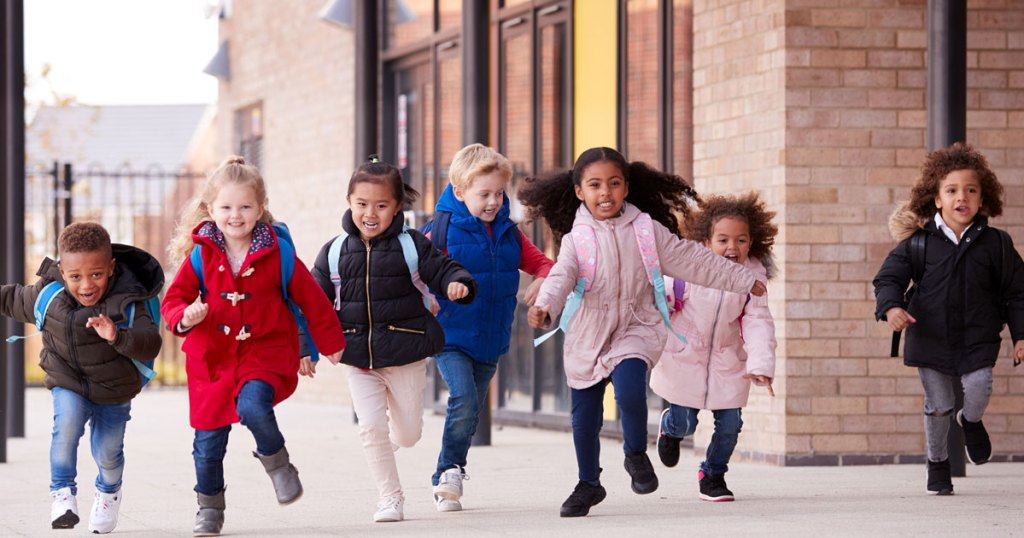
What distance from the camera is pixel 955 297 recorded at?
8.02m

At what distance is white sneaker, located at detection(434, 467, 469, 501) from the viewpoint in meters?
7.64

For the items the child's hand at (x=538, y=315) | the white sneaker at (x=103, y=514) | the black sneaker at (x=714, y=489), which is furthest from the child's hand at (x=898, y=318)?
the white sneaker at (x=103, y=514)

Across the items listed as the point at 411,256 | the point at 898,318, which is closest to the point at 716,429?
the point at 898,318

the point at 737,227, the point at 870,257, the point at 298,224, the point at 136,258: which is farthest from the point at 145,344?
the point at 298,224

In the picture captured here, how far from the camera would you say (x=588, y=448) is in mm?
7297

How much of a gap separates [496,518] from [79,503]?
85.9 inches

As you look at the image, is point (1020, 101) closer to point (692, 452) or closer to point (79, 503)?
point (692, 452)

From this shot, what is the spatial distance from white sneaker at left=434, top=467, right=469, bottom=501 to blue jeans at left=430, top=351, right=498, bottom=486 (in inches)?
2.1

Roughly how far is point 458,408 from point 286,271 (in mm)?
1192

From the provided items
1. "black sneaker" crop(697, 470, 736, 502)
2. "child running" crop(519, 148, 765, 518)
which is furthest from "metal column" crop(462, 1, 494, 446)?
"child running" crop(519, 148, 765, 518)

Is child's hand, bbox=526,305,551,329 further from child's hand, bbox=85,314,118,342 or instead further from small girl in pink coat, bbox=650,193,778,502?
child's hand, bbox=85,314,118,342

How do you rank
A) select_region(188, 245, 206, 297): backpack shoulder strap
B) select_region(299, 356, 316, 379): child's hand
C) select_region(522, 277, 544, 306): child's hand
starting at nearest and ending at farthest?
select_region(188, 245, 206, 297): backpack shoulder strap < select_region(299, 356, 316, 379): child's hand < select_region(522, 277, 544, 306): child's hand

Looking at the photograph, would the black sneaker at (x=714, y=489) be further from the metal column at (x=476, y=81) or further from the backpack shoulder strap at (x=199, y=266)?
the metal column at (x=476, y=81)

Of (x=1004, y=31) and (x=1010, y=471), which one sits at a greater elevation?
(x=1004, y=31)
